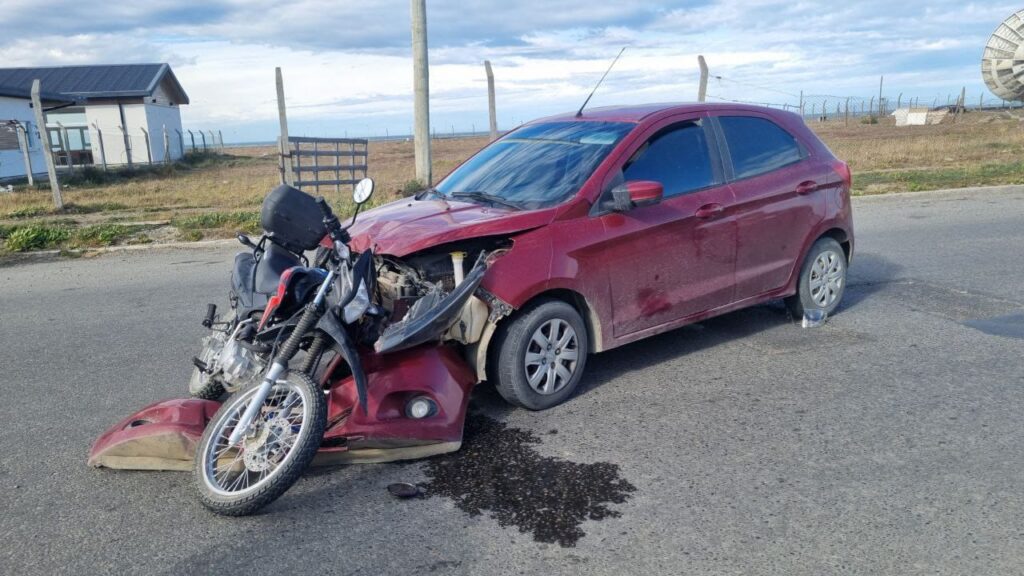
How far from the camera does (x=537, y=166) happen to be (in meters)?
5.44

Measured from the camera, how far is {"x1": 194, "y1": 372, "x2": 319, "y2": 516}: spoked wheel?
3.52 metres

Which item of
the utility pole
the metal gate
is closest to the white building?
the metal gate

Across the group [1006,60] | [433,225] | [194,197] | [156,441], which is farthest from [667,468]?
[1006,60]

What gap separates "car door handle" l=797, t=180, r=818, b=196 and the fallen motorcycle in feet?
9.44

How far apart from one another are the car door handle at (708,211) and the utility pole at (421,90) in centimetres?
919

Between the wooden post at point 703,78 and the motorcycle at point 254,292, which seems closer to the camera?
the motorcycle at point 254,292

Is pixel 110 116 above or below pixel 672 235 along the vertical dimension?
above

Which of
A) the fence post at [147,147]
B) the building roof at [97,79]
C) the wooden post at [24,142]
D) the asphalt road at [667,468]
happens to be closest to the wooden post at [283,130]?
the asphalt road at [667,468]

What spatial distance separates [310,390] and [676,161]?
3.07 metres

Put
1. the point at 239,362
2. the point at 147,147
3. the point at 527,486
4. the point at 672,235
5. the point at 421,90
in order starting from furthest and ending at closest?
the point at 147,147
the point at 421,90
the point at 672,235
the point at 239,362
the point at 527,486

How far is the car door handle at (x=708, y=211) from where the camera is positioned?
5.43m

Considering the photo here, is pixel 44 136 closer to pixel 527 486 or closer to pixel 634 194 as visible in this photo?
pixel 634 194

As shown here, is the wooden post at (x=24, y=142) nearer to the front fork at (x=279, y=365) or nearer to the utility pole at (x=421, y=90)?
the utility pole at (x=421, y=90)

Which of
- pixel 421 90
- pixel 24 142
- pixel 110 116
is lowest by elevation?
pixel 24 142
